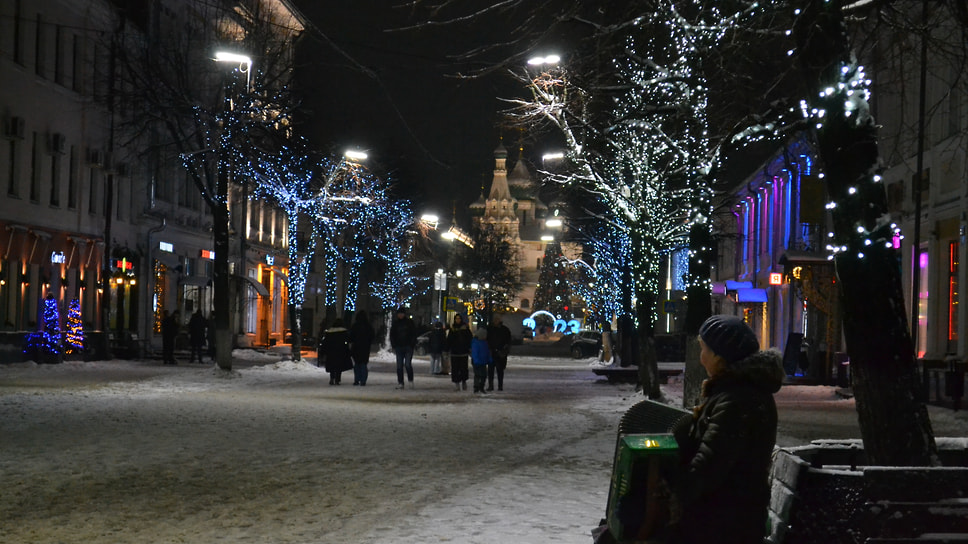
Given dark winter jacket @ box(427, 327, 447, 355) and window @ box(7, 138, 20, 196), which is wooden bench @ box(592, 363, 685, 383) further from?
window @ box(7, 138, 20, 196)

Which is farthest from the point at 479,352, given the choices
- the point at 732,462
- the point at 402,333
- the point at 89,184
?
the point at 732,462

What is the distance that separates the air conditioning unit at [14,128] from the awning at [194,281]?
14.1 m

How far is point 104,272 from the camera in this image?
41500mm

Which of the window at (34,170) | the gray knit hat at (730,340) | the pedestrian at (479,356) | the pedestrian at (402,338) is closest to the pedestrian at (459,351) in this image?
the pedestrian at (479,356)

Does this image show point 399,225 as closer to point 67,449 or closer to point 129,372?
point 129,372

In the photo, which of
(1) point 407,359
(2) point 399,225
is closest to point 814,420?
(1) point 407,359

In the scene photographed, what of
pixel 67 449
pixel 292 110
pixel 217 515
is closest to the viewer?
pixel 217 515

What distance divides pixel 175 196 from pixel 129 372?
20.3 meters

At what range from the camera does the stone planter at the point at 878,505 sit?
6.46 metres

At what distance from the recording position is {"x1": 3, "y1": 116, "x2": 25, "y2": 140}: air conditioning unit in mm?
37375

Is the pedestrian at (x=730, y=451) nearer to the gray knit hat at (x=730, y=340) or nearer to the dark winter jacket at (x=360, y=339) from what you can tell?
the gray knit hat at (x=730, y=340)

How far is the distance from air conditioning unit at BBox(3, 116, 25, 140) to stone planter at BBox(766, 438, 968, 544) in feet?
113

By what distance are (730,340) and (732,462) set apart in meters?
0.47

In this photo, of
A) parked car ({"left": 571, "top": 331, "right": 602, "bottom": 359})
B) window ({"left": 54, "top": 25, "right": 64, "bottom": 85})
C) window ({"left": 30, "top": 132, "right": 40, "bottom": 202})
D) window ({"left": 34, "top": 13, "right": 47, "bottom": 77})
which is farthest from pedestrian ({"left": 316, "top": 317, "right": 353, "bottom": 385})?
parked car ({"left": 571, "top": 331, "right": 602, "bottom": 359})
